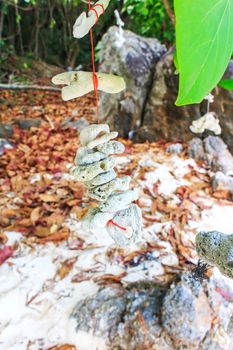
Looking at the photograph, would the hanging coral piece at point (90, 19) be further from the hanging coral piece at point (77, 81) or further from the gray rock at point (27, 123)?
the gray rock at point (27, 123)

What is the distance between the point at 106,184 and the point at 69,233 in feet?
2.91

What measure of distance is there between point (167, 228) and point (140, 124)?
97 centimetres

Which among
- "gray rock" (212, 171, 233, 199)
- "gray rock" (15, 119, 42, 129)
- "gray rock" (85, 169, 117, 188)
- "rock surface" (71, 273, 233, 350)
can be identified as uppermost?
"gray rock" (85, 169, 117, 188)

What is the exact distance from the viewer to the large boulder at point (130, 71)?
6.61 feet

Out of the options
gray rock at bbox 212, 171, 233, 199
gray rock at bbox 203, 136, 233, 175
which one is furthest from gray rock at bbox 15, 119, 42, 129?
gray rock at bbox 212, 171, 233, 199

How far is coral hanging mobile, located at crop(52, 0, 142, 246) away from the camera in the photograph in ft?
1.24

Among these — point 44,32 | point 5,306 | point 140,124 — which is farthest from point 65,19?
point 5,306

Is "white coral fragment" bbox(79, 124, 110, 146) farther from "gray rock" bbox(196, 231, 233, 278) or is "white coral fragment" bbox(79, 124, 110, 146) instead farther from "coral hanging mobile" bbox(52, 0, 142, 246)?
"gray rock" bbox(196, 231, 233, 278)

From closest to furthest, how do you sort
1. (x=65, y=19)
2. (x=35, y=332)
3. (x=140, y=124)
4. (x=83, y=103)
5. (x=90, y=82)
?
(x=90, y=82) → (x=35, y=332) → (x=140, y=124) → (x=83, y=103) → (x=65, y=19)

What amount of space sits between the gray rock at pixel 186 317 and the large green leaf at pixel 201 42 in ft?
2.18

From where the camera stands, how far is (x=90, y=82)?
384mm

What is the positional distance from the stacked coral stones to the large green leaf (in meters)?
0.18

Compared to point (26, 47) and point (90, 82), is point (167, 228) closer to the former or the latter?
point (90, 82)

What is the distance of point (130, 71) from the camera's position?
201cm
